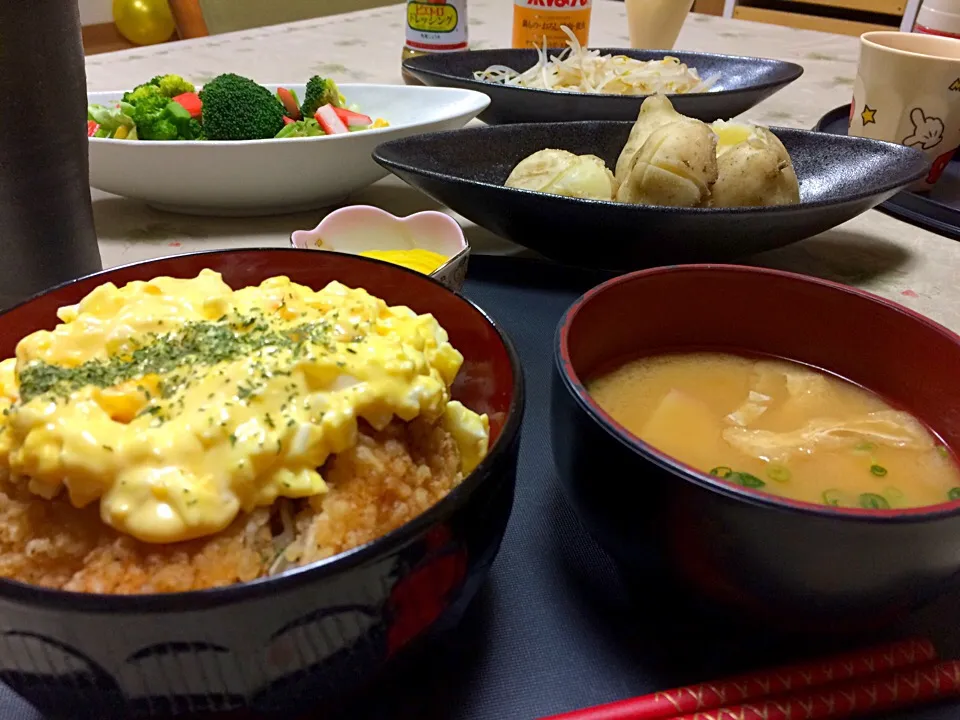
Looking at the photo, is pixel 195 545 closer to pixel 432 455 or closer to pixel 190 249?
pixel 432 455

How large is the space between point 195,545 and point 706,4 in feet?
20.0

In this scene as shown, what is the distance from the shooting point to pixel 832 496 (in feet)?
2.43

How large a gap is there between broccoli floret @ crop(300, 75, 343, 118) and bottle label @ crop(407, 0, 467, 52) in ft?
2.10

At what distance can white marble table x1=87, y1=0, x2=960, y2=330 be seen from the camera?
140 cm

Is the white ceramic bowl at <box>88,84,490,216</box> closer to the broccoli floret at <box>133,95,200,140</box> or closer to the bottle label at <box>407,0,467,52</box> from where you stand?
the broccoli floret at <box>133,95,200,140</box>

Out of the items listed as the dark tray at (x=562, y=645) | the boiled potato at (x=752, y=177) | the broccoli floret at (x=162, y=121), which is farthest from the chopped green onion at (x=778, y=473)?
the broccoli floret at (x=162, y=121)

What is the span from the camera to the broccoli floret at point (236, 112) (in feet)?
5.03

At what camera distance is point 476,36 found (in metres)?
3.05

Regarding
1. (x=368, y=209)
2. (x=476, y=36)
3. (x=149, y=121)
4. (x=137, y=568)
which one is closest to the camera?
(x=137, y=568)

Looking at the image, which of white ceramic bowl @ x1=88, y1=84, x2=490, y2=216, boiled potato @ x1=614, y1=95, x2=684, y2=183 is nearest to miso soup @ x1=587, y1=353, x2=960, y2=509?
boiled potato @ x1=614, y1=95, x2=684, y2=183

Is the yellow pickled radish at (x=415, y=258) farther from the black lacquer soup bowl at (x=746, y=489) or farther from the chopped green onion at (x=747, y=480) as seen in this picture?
the chopped green onion at (x=747, y=480)

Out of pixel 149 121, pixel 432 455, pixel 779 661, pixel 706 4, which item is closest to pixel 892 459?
pixel 779 661

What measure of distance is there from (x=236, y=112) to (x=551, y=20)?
1197mm

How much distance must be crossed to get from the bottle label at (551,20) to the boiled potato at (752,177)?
3.90 feet
